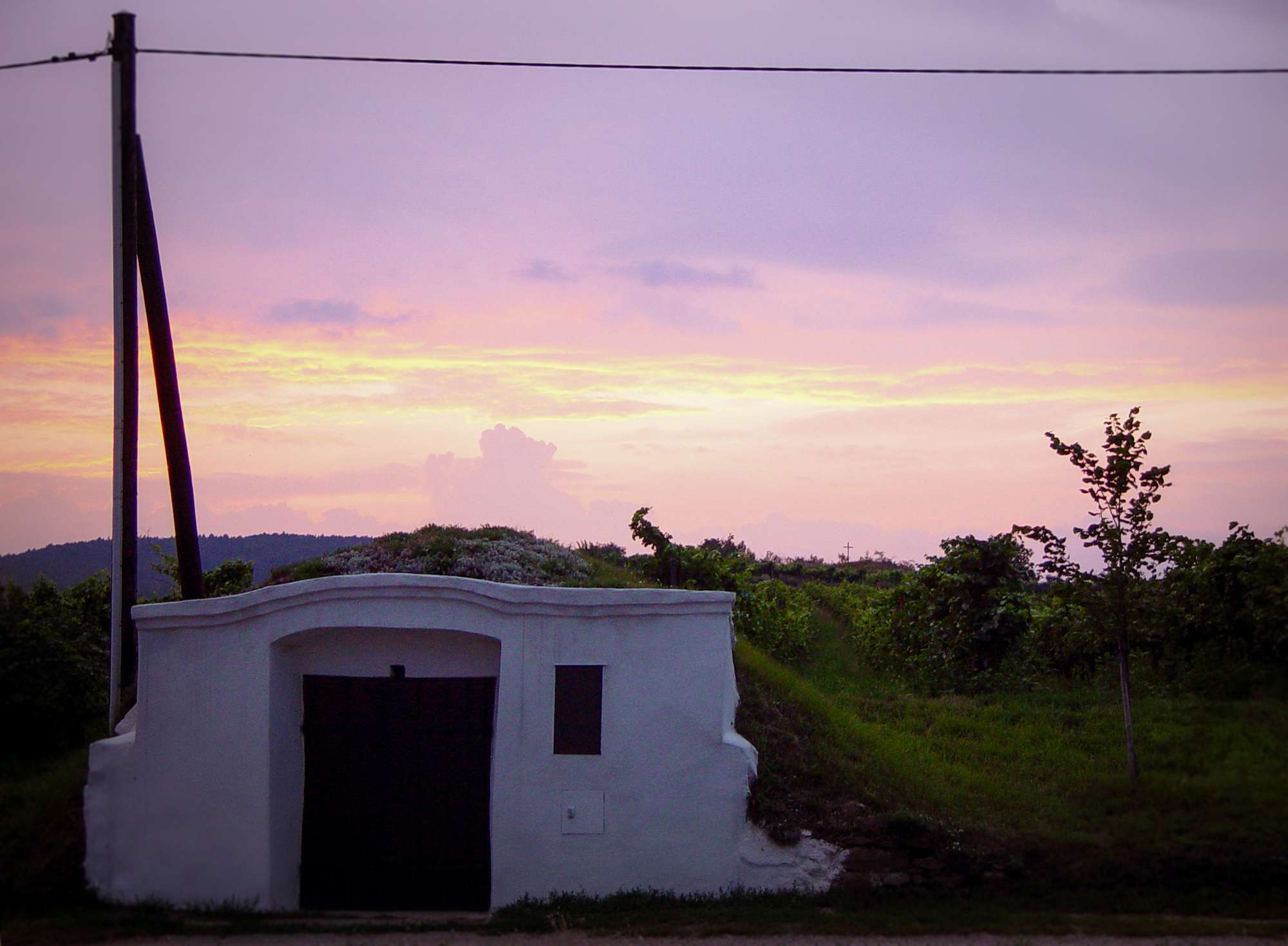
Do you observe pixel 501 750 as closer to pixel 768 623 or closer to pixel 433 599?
pixel 433 599

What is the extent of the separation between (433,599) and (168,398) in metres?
4.51

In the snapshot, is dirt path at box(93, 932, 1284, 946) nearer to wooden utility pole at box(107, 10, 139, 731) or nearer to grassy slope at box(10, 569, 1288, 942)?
grassy slope at box(10, 569, 1288, 942)

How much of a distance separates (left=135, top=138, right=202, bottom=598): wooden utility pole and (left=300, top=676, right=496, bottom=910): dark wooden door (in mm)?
3229

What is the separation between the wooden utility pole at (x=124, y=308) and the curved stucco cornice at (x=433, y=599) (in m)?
1.74

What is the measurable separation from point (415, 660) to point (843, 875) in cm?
440

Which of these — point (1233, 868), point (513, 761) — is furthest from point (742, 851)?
point (1233, 868)

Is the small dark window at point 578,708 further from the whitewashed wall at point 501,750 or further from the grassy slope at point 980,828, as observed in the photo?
the grassy slope at point 980,828

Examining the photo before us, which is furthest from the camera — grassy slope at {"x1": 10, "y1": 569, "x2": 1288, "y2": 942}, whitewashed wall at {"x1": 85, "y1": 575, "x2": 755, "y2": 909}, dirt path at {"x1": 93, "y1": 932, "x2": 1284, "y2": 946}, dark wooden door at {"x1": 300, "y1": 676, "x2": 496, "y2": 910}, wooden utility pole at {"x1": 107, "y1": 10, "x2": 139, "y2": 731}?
wooden utility pole at {"x1": 107, "y1": 10, "x2": 139, "y2": 731}

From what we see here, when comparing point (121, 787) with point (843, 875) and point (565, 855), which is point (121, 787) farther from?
point (843, 875)

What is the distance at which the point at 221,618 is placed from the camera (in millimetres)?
10375

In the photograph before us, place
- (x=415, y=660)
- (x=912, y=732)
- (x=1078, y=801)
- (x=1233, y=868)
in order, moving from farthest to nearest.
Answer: (x=912, y=732), (x=1078, y=801), (x=415, y=660), (x=1233, y=868)

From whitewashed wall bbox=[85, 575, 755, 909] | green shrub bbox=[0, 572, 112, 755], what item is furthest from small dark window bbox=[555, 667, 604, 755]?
green shrub bbox=[0, 572, 112, 755]

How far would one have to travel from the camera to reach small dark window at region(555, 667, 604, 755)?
10.3 m

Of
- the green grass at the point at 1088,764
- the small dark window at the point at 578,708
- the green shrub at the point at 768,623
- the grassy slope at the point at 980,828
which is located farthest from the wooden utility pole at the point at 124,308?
the green shrub at the point at 768,623
